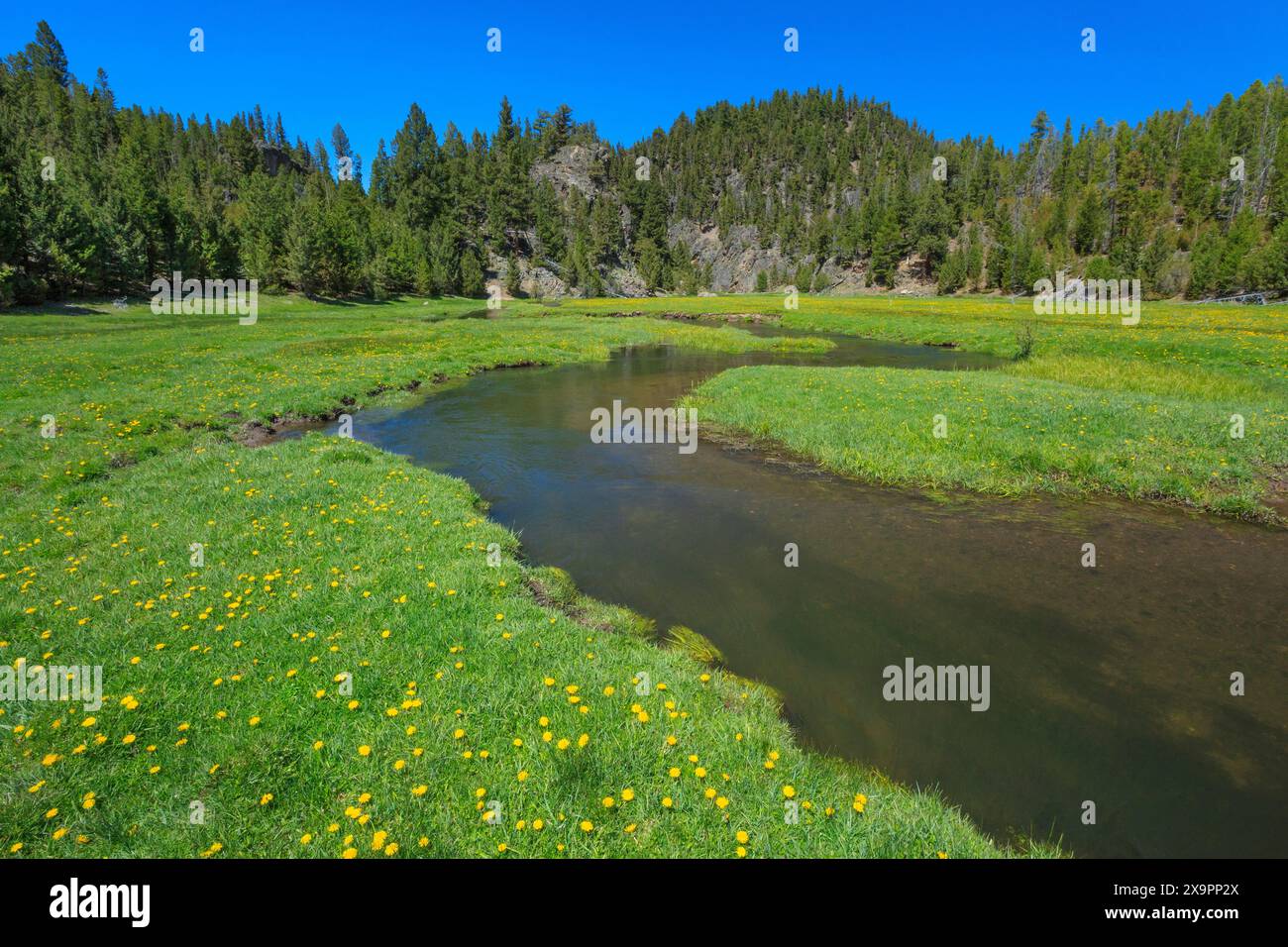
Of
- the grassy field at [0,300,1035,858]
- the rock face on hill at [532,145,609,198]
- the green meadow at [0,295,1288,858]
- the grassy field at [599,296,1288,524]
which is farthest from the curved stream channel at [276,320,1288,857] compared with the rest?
the rock face on hill at [532,145,609,198]

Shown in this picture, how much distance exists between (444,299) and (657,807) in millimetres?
116749

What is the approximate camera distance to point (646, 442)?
21.9 metres

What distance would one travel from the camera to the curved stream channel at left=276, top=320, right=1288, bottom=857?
673 cm

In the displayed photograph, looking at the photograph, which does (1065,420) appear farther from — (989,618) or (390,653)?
(390,653)

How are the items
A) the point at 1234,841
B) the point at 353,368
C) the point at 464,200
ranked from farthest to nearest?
the point at 464,200 < the point at 353,368 < the point at 1234,841

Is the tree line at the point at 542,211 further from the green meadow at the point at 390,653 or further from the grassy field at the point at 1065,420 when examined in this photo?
the grassy field at the point at 1065,420

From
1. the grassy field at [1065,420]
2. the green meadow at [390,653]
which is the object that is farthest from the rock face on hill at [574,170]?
the green meadow at [390,653]

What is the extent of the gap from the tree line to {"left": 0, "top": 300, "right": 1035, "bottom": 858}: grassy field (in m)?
68.8

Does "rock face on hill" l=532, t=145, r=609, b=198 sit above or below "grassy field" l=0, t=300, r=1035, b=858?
above

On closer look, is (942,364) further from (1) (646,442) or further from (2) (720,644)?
(2) (720,644)

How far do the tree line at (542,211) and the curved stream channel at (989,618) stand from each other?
7411cm

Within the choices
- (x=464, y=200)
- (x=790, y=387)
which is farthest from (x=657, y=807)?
(x=464, y=200)

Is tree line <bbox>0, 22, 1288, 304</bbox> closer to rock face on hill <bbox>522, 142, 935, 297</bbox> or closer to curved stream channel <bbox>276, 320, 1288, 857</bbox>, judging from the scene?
rock face on hill <bbox>522, 142, 935, 297</bbox>

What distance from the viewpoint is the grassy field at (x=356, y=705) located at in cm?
526
